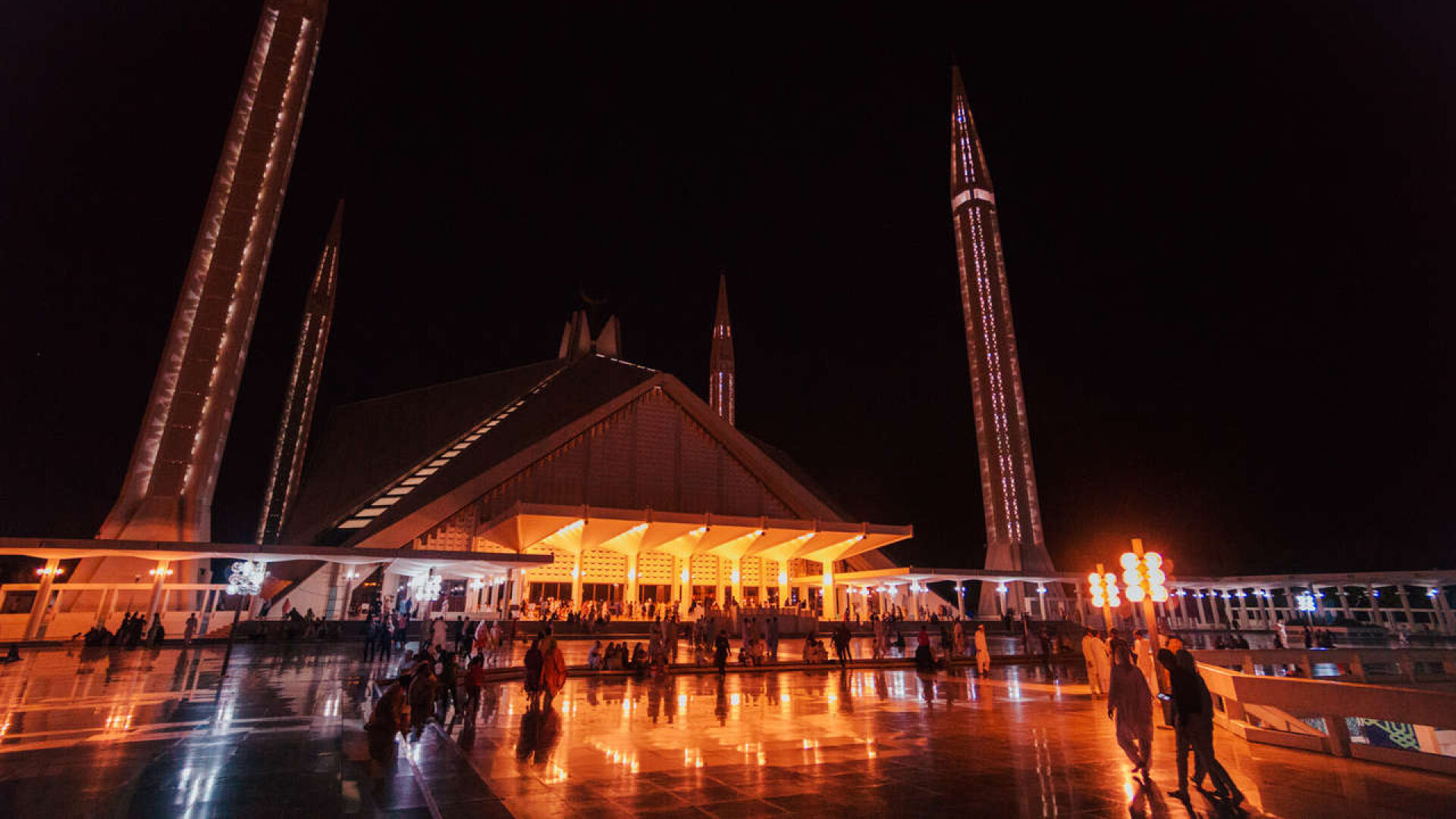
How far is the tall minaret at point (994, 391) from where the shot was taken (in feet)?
131

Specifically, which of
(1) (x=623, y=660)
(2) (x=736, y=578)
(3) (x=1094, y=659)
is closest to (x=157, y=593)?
(1) (x=623, y=660)

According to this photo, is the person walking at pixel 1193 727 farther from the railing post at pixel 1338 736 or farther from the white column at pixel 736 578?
the white column at pixel 736 578

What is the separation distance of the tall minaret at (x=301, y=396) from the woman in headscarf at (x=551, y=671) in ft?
136

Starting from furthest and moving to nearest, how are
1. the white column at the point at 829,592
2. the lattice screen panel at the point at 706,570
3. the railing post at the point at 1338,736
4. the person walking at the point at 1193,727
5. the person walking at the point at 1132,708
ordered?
the lattice screen panel at the point at 706,570, the white column at the point at 829,592, the railing post at the point at 1338,736, the person walking at the point at 1132,708, the person walking at the point at 1193,727

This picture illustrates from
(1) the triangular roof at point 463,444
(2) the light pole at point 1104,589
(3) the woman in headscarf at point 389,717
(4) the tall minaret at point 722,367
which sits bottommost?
(3) the woman in headscarf at point 389,717

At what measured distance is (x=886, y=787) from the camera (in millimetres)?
5172

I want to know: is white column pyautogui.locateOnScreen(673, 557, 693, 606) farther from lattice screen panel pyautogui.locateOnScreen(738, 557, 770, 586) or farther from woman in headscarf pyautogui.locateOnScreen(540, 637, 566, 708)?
woman in headscarf pyautogui.locateOnScreen(540, 637, 566, 708)

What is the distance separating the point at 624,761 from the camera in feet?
19.9

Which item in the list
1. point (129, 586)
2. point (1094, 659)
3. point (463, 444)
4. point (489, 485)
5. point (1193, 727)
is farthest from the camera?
point (463, 444)

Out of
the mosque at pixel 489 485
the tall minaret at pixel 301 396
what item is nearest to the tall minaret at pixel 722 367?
the mosque at pixel 489 485

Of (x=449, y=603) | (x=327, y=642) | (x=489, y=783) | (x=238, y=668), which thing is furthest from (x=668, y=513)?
(x=489, y=783)

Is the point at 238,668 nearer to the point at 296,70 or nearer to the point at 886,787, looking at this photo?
the point at 886,787

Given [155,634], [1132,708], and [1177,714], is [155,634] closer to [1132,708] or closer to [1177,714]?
[1132,708]

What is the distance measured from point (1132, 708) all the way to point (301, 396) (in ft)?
174
